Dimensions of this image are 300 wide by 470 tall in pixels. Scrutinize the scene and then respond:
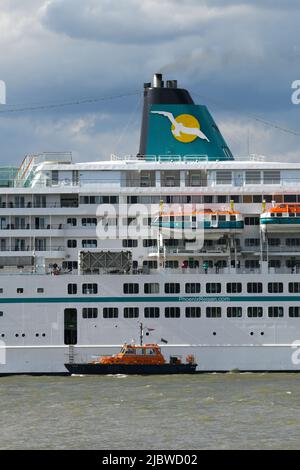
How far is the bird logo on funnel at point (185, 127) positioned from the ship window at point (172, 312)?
26.7 feet

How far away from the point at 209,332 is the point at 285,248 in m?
4.62

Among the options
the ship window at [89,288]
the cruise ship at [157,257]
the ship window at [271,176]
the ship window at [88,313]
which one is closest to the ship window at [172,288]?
the cruise ship at [157,257]

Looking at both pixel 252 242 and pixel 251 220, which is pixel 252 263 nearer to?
pixel 252 242

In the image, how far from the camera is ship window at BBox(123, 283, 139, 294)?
41.0 metres

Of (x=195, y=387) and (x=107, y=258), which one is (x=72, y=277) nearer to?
(x=107, y=258)

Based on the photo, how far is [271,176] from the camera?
44219 millimetres

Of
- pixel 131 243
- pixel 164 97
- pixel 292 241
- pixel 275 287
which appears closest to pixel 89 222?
pixel 131 243

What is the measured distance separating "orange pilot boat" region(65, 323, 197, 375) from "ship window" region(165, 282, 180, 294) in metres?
2.13

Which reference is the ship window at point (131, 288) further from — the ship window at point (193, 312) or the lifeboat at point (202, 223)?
the lifeboat at point (202, 223)

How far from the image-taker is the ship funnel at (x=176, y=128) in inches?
1809

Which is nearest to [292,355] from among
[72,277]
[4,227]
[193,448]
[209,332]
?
[209,332]

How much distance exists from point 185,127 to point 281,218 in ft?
21.3

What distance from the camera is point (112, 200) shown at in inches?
1713

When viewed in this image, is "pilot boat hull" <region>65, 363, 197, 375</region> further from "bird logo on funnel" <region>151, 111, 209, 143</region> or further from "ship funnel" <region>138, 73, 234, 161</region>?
"bird logo on funnel" <region>151, 111, 209, 143</region>
